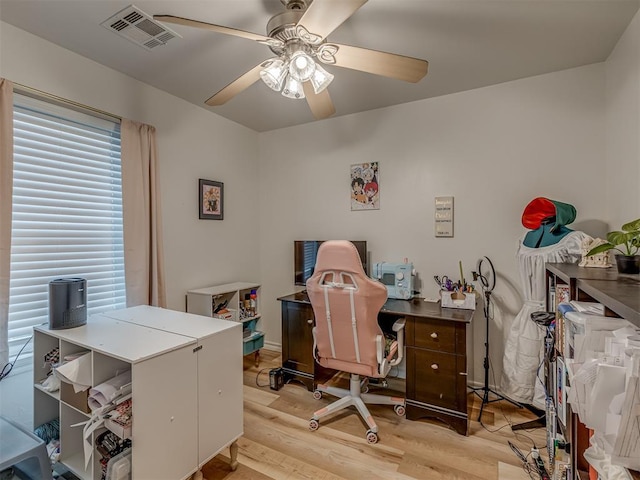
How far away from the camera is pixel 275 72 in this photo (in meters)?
1.53

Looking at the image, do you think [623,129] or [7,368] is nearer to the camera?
[7,368]

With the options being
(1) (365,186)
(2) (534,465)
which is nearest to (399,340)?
(2) (534,465)

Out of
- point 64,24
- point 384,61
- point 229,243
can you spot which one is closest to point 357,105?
point 384,61

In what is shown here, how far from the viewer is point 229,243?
3238 mm

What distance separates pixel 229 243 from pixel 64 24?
201 cm

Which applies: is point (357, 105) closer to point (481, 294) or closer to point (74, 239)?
point (481, 294)

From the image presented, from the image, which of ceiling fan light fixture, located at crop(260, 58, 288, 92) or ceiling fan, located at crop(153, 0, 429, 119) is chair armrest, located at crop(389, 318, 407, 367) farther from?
ceiling fan light fixture, located at crop(260, 58, 288, 92)

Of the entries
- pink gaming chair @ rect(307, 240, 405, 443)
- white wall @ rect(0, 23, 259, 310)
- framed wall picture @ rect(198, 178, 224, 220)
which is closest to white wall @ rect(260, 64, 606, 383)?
white wall @ rect(0, 23, 259, 310)

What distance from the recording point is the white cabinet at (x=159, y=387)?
4.35 feet

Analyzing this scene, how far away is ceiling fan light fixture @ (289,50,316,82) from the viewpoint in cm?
144

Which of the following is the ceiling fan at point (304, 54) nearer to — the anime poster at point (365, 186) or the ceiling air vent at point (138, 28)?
the ceiling air vent at point (138, 28)

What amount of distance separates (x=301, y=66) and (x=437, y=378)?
2103mm

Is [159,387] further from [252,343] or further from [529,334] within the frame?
[529,334]

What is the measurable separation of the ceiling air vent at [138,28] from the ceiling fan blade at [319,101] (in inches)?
34.4
